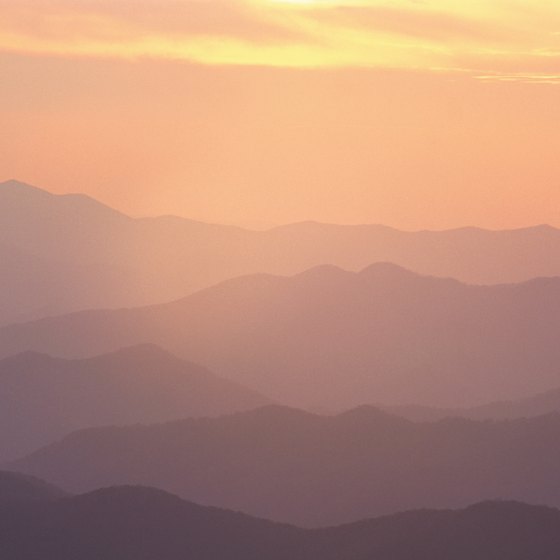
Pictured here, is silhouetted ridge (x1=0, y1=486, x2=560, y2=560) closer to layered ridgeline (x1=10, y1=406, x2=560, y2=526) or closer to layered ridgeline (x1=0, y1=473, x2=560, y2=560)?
layered ridgeline (x1=0, y1=473, x2=560, y2=560)

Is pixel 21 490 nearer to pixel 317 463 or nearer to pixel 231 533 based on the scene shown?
pixel 231 533

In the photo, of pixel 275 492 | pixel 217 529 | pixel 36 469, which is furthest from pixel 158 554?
pixel 36 469

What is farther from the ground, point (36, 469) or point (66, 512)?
point (36, 469)

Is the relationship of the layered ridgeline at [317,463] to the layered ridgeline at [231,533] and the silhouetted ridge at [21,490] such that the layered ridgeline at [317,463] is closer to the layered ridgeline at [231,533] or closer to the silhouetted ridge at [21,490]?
the silhouetted ridge at [21,490]

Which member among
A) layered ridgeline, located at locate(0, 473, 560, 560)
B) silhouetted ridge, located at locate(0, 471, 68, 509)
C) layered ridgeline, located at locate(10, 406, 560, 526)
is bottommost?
layered ridgeline, located at locate(0, 473, 560, 560)

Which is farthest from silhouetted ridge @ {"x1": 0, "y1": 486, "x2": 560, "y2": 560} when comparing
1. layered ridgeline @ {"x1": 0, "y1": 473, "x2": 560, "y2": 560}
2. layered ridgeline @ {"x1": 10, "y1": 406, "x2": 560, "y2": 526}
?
layered ridgeline @ {"x1": 10, "y1": 406, "x2": 560, "y2": 526}

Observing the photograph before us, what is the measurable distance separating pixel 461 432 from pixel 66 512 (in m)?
64.2

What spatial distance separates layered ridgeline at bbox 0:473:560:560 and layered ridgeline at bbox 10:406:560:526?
28334 millimetres

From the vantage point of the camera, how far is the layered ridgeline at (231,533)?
97.7 meters

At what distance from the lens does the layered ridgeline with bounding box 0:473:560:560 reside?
97.7m

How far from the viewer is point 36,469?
16538 cm

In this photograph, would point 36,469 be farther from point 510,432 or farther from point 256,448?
point 510,432

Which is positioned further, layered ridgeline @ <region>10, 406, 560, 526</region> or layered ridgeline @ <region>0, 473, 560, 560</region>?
layered ridgeline @ <region>10, 406, 560, 526</region>

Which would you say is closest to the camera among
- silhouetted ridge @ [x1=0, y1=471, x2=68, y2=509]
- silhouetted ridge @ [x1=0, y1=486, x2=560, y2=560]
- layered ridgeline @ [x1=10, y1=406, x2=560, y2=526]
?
silhouetted ridge @ [x1=0, y1=486, x2=560, y2=560]
